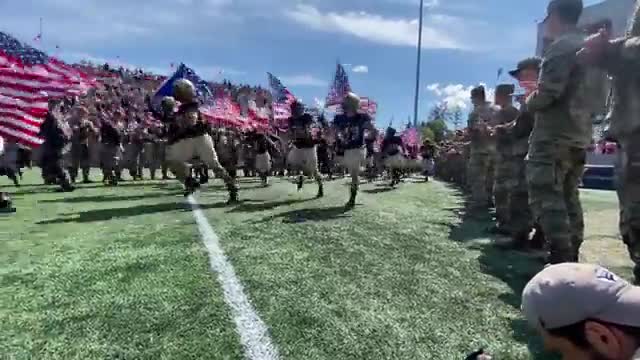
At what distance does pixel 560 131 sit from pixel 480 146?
755 centimetres

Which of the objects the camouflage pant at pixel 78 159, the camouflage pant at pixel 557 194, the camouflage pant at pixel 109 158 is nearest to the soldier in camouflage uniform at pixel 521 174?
the camouflage pant at pixel 557 194

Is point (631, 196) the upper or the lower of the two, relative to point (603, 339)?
upper

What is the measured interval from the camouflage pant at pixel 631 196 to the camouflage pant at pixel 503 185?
384 cm

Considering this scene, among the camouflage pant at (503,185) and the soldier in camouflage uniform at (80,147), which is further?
A: the soldier in camouflage uniform at (80,147)

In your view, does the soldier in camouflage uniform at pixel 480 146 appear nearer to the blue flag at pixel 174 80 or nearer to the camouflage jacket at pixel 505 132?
the camouflage jacket at pixel 505 132

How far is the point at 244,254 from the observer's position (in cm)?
631

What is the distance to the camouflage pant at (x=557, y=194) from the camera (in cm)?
564

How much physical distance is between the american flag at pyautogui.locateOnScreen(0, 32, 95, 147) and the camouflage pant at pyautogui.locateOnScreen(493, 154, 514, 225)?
7199mm

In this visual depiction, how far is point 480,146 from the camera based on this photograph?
13.2 metres

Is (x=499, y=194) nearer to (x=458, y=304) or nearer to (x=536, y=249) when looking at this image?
→ (x=536, y=249)

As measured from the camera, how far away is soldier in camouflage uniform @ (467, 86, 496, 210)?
1150 cm

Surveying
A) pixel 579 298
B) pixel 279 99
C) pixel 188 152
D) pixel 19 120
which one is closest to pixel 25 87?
pixel 19 120

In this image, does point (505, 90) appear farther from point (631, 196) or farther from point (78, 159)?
point (78, 159)

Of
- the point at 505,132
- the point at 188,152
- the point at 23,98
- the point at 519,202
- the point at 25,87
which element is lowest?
the point at 519,202
